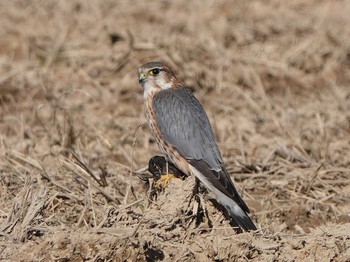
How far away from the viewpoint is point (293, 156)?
6.84 m

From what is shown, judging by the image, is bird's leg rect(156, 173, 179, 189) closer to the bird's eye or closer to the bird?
the bird

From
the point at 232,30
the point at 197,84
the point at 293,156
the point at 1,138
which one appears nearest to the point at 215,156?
the point at 293,156

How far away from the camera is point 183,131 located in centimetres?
593

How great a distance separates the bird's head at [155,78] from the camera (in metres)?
6.46

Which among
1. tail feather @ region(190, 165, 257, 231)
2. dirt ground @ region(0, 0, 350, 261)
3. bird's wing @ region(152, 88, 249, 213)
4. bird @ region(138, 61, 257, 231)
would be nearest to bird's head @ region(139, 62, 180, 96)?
bird @ region(138, 61, 257, 231)

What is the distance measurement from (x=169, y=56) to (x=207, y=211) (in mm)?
4050

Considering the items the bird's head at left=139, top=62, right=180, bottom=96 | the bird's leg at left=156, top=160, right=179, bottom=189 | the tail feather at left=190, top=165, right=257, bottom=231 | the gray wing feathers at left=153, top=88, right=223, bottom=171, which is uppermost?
the bird's head at left=139, top=62, right=180, bottom=96

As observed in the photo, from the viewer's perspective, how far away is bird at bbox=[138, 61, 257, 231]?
18.0ft

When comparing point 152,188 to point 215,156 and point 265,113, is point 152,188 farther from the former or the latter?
point 265,113

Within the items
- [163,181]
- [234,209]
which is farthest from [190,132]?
[234,209]

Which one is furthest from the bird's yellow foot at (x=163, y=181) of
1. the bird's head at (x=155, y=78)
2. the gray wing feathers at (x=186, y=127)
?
the bird's head at (x=155, y=78)

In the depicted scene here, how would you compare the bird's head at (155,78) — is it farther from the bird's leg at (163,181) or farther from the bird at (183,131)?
the bird's leg at (163,181)

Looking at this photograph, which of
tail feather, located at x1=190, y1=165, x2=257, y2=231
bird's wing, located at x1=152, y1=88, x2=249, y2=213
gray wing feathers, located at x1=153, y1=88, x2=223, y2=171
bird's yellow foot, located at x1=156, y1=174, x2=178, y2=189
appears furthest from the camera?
gray wing feathers, located at x1=153, y1=88, x2=223, y2=171

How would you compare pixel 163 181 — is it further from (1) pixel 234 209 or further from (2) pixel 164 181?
(1) pixel 234 209
